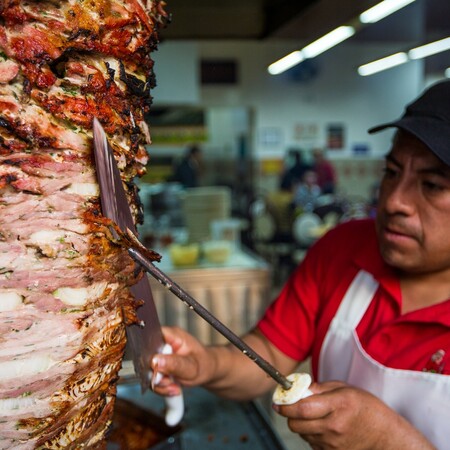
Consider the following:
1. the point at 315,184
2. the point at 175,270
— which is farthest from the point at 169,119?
the point at 175,270

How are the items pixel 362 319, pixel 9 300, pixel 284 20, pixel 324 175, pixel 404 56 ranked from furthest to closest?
pixel 324 175, pixel 404 56, pixel 284 20, pixel 362 319, pixel 9 300

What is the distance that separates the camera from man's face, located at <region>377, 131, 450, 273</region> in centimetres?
115

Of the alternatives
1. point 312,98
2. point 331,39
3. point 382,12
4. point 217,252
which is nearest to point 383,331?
point 382,12

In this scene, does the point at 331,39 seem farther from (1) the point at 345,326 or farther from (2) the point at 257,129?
(2) the point at 257,129

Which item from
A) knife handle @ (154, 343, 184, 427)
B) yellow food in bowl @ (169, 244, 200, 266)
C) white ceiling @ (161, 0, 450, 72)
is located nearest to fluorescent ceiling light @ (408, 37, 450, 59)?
white ceiling @ (161, 0, 450, 72)

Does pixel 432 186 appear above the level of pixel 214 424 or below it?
above

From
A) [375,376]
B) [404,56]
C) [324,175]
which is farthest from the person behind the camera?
[324,175]

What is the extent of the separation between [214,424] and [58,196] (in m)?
1.07

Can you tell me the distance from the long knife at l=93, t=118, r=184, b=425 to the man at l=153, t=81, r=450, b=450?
0.09 m

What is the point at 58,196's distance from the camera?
68 centimetres

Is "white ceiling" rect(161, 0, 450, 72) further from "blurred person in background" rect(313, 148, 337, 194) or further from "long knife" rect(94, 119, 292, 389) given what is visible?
"blurred person in background" rect(313, 148, 337, 194)

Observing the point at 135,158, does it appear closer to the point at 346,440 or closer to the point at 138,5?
the point at 138,5

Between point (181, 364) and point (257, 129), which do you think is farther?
point (257, 129)

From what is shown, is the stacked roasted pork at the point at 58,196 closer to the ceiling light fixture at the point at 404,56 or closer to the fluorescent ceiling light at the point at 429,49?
the ceiling light fixture at the point at 404,56
